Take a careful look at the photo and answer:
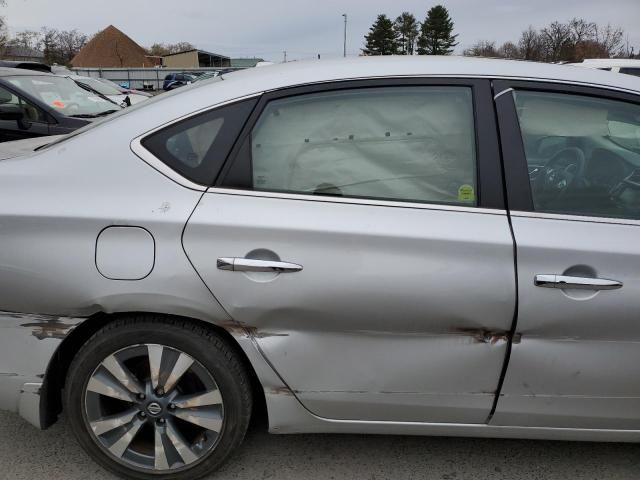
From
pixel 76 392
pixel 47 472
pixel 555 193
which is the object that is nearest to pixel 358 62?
pixel 555 193

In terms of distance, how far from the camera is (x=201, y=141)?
6.48ft

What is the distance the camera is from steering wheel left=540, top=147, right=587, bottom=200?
1961 mm

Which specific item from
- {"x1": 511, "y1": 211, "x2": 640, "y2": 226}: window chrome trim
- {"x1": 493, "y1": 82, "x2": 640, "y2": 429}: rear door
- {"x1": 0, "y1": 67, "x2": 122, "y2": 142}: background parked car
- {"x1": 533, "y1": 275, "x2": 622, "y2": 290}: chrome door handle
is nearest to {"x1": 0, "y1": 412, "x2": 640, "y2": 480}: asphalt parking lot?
{"x1": 493, "y1": 82, "x2": 640, "y2": 429}: rear door

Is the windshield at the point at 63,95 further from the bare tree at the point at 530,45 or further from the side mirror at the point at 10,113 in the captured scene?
the bare tree at the point at 530,45

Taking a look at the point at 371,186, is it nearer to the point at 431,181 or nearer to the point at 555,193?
the point at 431,181

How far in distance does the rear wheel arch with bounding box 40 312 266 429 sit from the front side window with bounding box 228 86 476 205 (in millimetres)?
578

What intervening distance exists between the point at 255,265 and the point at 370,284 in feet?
1.32

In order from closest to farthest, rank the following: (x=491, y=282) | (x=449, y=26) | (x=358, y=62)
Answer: (x=491, y=282) < (x=358, y=62) < (x=449, y=26)

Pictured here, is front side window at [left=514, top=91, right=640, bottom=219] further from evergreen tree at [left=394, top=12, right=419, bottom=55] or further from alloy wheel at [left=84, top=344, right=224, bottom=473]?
evergreen tree at [left=394, top=12, right=419, bottom=55]

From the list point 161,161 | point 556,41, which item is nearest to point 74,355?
point 161,161

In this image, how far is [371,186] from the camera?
6.37ft

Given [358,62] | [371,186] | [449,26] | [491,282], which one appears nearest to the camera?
[491,282]

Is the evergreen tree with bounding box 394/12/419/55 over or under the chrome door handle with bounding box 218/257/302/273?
over

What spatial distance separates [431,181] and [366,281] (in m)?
0.45
